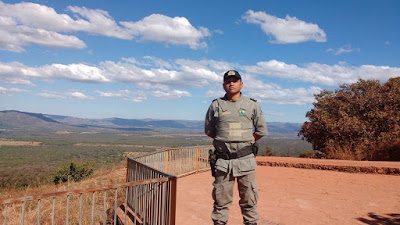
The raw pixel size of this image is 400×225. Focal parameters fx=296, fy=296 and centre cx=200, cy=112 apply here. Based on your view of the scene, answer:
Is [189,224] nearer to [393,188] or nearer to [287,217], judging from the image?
[287,217]

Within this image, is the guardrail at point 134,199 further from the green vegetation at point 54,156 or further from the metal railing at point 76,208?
the green vegetation at point 54,156

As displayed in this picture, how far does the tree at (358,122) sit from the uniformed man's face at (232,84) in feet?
36.2

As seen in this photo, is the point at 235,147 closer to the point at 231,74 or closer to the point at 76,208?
the point at 231,74

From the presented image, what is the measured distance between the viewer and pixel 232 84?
3.82 metres

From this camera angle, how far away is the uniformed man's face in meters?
3.82

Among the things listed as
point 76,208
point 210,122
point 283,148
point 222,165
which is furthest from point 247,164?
point 283,148

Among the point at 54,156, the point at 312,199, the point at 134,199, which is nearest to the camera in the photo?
the point at 134,199

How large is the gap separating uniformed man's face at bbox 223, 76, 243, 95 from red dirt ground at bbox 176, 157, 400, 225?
2603mm

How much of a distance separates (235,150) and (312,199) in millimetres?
4081

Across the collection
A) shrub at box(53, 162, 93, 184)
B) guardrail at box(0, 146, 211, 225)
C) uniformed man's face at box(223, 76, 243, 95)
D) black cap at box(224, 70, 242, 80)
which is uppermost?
black cap at box(224, 70, 242, 80)

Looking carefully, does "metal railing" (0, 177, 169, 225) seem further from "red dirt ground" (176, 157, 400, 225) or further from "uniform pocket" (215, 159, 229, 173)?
"red dirt ground" (176, 157, 400, 225)

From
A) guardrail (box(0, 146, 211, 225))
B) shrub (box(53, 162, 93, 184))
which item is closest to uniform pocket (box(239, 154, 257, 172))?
guardrail (box(0, 146, 211, 225))

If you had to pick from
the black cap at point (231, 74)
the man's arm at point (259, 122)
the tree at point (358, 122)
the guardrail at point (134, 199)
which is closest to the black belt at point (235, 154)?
the man's arm at point (259, 122)

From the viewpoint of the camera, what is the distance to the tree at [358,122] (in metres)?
13.0
